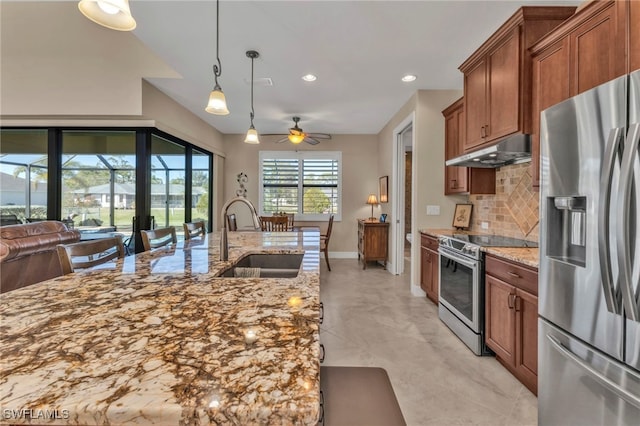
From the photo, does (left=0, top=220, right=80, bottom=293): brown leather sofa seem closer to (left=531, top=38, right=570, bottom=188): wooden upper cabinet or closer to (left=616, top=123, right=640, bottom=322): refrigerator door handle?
(left=616, top=123, right=640, bottom=322): refrigerator door handle

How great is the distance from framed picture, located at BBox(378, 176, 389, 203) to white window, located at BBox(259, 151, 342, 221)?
1.03 metres

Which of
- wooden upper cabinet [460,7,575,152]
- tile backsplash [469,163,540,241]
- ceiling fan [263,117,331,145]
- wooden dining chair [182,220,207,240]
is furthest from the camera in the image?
ceiling fan [263,117,331,145]

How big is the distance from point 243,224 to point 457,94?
16.0 feet

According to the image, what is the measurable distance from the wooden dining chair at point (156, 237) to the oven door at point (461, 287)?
8.55ft

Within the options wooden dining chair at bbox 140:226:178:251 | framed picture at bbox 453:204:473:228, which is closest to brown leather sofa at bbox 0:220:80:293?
wooden dining chair at bbox 140:226:178:251

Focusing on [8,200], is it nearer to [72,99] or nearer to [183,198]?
[72,99]

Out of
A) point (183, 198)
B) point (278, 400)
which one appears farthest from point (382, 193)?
point (278, 400)

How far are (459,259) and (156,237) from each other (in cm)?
263

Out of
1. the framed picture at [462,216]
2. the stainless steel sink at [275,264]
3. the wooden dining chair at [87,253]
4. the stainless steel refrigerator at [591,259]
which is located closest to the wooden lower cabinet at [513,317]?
the stainless steel refrigerator at [591,259]

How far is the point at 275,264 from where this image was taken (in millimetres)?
1920

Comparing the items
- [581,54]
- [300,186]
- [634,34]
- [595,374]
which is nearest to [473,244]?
[595,374]

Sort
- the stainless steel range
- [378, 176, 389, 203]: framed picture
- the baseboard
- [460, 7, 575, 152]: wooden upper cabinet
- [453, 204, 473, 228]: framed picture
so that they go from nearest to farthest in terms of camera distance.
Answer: [460, 7, 575, 152]: wooden upper cabinet, the stainless steel range, [453, 204, 473, 228]: framed picture, [378, 176, 389, 203]: framed picture, the baseboard

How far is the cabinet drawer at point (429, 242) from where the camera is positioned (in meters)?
3.26

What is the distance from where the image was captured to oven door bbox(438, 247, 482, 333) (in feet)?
7.68
